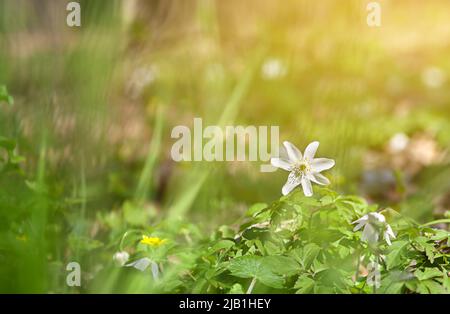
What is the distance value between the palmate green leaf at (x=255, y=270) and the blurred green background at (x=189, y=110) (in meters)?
0.36

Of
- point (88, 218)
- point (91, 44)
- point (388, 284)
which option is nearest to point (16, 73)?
point (91, 44)

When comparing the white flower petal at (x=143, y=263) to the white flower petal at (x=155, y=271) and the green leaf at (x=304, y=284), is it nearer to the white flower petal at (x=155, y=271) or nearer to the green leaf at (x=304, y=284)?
the white flower petal at (x=155, y=271)

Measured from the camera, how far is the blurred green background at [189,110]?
1684 millimetres

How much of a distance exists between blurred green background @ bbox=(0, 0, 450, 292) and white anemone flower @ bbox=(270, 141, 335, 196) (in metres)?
0.19

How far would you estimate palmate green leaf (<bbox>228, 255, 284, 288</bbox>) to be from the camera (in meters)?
1.26

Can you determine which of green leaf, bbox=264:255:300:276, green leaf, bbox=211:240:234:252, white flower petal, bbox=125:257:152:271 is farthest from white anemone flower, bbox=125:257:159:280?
green leaf, bbox=264:255:300:276

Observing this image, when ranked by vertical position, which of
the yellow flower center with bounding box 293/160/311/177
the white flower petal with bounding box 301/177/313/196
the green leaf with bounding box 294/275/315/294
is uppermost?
the yellow flower center with bounding box 293/160/311/177

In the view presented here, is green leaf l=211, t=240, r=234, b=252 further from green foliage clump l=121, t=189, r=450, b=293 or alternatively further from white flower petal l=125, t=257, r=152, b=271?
white flower petal l=125, t=257, r=152, b=271

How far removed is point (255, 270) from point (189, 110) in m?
2.53

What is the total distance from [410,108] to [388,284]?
A: 2.93 metres

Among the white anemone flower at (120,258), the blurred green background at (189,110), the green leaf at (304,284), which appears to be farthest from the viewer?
the blurred green background at (189,110)

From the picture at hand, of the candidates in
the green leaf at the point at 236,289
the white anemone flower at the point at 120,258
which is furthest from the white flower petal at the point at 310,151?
the white anemone flower at the point at 120,258

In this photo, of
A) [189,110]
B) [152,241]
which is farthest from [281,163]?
[189,110]

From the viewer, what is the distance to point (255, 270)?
127 centimetres
